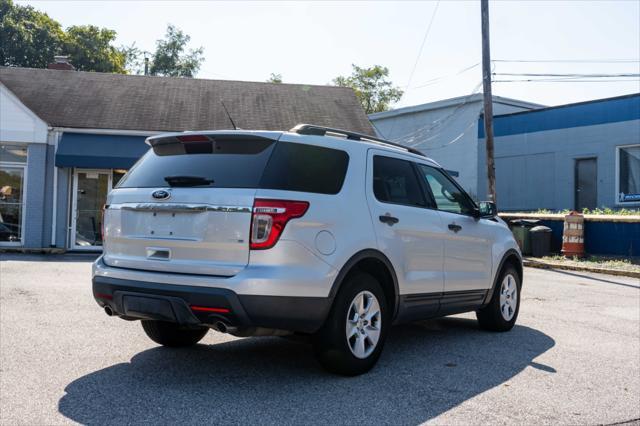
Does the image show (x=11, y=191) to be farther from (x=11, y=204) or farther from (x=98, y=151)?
(x=98, y=151)

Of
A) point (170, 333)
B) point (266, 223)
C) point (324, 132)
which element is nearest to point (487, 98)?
point (324, 132)

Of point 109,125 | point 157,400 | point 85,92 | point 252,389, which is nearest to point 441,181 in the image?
point 252,389

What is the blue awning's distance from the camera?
19266 mm

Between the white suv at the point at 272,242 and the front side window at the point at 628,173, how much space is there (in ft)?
66.2

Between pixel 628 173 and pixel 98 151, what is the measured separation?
60.2ft

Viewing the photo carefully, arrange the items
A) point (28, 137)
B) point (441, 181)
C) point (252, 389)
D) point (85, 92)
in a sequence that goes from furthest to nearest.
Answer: point (85, 92) < point (28, 137) < point (441, 181) < point (252, 389)

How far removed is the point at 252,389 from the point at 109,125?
17448 millimetres

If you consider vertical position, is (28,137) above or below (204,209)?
above

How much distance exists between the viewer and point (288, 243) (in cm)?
458

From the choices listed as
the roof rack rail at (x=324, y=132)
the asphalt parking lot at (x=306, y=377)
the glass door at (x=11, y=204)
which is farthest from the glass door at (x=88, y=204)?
the roof rack rail at (x=324, y=132)

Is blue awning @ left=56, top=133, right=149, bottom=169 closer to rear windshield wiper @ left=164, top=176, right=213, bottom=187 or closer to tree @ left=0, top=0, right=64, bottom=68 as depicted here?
rear windshield wiper @ left=164, top=176, right=213, bottom=187

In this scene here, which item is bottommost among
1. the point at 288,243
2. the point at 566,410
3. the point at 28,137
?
the point at 566,410

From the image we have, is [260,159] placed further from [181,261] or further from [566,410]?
[566,410]

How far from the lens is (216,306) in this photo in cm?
448
